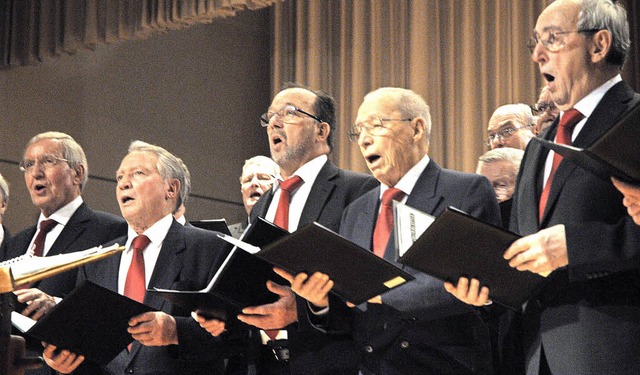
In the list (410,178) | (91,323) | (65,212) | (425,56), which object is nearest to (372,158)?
(410,178)

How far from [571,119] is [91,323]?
1698 mm

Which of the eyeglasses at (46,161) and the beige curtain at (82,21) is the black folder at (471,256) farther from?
the beige curtain at (82,21)

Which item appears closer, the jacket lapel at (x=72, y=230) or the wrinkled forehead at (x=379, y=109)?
the wrinkled forehead at (x=379, y=109)

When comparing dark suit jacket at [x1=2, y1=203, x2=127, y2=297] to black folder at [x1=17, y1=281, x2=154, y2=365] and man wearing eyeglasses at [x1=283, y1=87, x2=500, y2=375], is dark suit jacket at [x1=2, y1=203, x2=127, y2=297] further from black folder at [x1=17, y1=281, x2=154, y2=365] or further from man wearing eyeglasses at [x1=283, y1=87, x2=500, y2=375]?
man wearing eyeglasses at [x1=283, y1=87, x2=500, y2=375]

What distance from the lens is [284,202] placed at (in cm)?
360

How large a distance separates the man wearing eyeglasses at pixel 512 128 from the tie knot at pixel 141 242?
67.7 inches

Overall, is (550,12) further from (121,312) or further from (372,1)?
(372,1)

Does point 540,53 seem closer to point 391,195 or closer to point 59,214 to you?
point 391,195

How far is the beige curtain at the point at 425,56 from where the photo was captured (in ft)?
22.8

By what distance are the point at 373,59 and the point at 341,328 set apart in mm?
4918

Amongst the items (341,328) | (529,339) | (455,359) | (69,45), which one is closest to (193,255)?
(341,328)

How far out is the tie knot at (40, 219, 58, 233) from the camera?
423 cm

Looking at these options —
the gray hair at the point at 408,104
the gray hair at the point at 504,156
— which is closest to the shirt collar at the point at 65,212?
the gray hair at the point at 408,104

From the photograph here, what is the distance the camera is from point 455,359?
2855 millimetres
